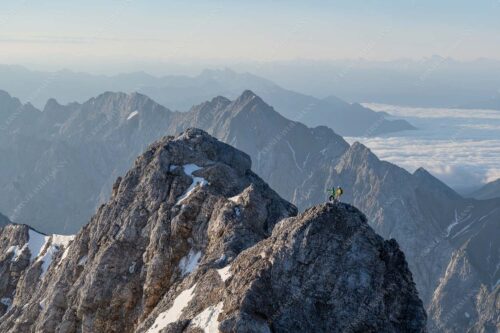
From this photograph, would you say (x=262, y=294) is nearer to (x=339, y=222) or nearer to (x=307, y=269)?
(x=307, y=269)

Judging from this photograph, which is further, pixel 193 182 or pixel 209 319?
pixel 193 182

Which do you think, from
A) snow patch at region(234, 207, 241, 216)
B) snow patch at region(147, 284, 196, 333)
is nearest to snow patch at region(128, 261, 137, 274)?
snow patch at region(234, 207, 241, 216)

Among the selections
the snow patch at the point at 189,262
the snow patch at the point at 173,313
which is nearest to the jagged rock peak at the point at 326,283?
the snow patch at the point at 173,313

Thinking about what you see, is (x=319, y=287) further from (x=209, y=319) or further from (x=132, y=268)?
(x=132, y=268)

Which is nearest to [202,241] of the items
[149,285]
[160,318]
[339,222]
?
[149,285]

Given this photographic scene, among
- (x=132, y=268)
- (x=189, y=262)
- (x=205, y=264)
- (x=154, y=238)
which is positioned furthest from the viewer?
(x=132, y=268)

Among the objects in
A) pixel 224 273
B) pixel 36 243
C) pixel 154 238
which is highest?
pixel 224 273

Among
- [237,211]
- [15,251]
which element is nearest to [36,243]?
[15,251]

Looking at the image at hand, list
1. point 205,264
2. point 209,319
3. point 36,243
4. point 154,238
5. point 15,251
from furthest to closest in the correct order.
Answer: point 36,243 < point 15,251 < point 154,238 < point 205,264 < point 209,319
